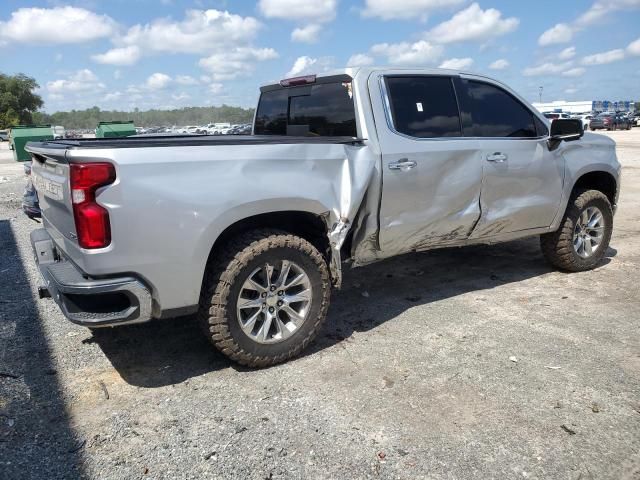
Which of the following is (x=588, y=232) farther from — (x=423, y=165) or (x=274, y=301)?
(x=274, y=301)

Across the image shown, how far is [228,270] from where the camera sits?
3195 mm

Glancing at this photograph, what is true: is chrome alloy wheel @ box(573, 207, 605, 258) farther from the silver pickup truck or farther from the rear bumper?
the rear bumper

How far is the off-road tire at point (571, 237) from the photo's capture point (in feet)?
17.2

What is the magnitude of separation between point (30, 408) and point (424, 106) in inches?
136

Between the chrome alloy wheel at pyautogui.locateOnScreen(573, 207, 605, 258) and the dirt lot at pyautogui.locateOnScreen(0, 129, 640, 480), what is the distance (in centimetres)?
64

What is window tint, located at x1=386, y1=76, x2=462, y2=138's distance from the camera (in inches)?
159

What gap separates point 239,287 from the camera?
326 centimetres

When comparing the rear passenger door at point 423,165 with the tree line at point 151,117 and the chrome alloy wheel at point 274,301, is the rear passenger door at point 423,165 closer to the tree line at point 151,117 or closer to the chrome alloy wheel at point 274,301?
the chrome alloy wheel at point 274,301

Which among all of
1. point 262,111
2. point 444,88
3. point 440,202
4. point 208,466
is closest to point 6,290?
point 262,111

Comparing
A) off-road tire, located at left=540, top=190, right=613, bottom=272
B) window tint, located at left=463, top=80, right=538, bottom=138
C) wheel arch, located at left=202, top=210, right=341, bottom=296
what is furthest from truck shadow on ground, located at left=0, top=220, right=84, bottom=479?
off-road tire, located at left=540, top=190, right=613, bottom=272

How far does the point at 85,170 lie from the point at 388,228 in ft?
6.99

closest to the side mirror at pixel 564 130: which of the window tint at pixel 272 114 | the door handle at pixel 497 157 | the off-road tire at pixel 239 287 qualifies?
the door handle at pixel 497 157

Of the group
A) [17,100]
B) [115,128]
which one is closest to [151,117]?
[17,100]

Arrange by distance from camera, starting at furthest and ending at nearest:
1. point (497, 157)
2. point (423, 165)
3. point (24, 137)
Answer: point (24, 137)
point (497, 157)
point (423, 165)
